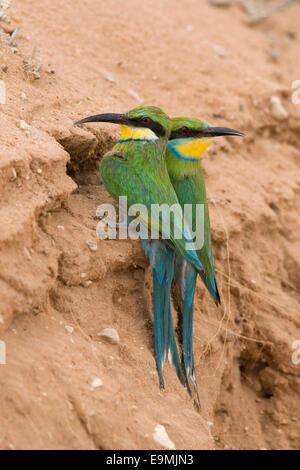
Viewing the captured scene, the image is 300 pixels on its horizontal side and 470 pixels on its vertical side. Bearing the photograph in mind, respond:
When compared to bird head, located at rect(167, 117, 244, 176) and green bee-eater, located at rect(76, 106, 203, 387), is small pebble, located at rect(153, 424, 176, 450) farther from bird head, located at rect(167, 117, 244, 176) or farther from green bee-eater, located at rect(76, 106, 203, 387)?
bird head, located at rect(167, 117, 244, 176)

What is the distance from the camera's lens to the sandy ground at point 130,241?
2.35 metres

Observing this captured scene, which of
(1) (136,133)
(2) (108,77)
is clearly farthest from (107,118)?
(2) (108,77)

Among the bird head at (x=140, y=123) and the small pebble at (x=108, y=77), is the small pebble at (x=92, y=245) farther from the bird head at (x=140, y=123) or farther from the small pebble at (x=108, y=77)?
the small pebble at (x=108, y=77)

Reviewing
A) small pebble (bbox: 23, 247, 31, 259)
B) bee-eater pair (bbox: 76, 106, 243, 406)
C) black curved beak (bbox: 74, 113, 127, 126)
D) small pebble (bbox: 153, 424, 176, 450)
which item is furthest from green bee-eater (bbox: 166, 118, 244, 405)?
small pebble (bbox: 23, 247, 31, 259)

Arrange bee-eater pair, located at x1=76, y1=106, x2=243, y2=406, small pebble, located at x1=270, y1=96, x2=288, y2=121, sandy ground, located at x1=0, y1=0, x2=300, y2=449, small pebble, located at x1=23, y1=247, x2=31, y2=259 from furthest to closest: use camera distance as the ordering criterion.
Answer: small pebble, located at x1=270, y1=96, x2=288, y2=121
bee-eater pair, located at x1=76, y1=106, x2=243, y2=406
small pebble, located at x1=23, y1=247, x2=31, y2=259
sandy ground, located at x1=0, y1=0, x2=300, y2=449

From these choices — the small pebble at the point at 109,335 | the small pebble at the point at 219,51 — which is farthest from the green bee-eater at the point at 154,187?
the small pebble at the point at 219,51

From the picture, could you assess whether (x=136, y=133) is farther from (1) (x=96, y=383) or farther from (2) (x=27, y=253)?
(1) (x=96, y=383)

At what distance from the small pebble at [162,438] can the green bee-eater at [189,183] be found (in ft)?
2.22

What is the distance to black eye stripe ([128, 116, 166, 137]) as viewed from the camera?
3.19m

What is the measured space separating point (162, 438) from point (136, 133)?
1521mm

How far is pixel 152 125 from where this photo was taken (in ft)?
10.6

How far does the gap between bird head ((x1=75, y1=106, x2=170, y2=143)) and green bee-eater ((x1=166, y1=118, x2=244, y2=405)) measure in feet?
0.62

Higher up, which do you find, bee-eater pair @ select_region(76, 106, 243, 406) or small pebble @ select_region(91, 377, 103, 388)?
bee-eater pair @ select_region(76, 106, 243, 406)

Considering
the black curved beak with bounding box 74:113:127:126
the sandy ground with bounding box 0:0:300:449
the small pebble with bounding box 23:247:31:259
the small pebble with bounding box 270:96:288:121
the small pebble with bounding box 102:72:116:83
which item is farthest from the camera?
the small pebble with bounding box 270:96:288:121
